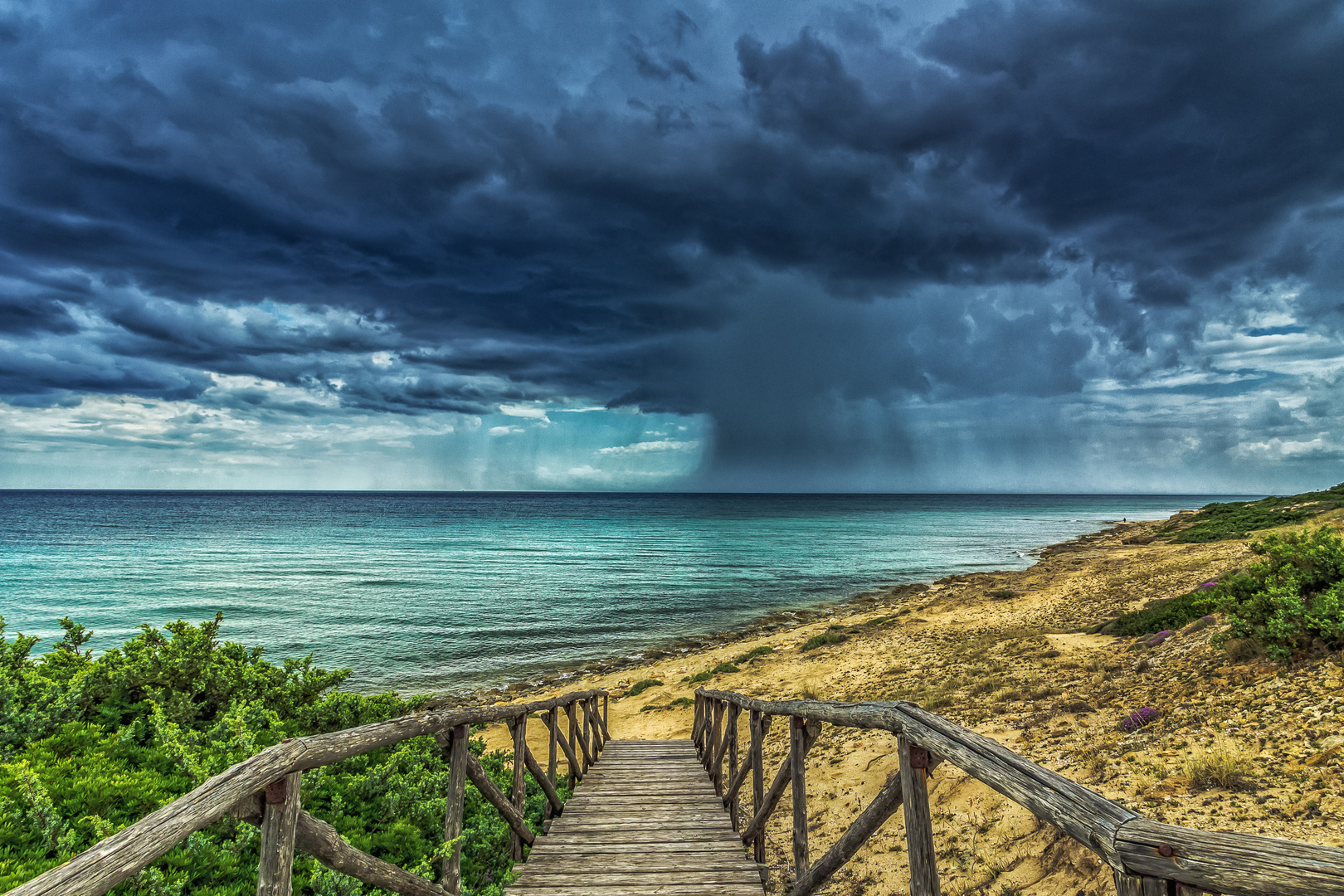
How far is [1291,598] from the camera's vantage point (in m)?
7.27

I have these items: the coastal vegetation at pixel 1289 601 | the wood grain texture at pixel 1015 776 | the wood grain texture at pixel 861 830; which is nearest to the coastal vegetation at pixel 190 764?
the wood grain texture at pixel 861 830

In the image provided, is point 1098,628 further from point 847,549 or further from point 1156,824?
point 847,549

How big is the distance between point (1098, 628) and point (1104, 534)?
57.3 meters

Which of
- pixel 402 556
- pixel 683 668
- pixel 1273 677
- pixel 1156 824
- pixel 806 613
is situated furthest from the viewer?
pixel 402 556

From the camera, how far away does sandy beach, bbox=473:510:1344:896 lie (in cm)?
493

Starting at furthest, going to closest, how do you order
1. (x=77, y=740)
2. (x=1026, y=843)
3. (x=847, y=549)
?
(x=847, y=549) → (x=1026, y=843) → (x=77, y=740)

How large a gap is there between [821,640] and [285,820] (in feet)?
62.9

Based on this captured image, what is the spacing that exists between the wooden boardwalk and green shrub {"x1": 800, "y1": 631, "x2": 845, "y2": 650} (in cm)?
1232

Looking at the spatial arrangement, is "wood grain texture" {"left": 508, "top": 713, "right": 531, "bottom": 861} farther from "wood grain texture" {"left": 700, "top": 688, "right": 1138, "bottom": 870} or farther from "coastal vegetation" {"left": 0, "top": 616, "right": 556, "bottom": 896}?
"wood grain texture" {"left": 700, "top": 688, "right": 1138, "bottom": 870}

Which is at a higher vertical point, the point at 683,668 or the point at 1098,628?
the point at 1098,628

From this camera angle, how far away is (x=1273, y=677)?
22.5 feet

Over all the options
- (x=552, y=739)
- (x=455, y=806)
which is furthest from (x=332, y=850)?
(x=552, y=739)

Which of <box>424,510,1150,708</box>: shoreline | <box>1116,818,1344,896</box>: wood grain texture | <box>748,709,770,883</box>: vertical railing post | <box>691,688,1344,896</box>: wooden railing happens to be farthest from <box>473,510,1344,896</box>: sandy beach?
<box>1116,818,1344,896</box>: wood grain texture

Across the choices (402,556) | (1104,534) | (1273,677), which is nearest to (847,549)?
(1104,534)
